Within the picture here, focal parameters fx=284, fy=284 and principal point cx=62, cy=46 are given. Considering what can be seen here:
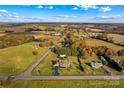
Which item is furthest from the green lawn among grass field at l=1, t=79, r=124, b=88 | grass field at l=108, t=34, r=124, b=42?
grass field at l=108, t=34, r=124, b=42

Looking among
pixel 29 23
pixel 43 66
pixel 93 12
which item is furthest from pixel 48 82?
pixel 93 12

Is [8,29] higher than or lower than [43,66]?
higher

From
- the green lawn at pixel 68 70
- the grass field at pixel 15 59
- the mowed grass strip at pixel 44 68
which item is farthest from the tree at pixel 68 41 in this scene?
the grass field at pixel 15 59

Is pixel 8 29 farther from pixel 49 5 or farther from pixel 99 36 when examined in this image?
pixel 99 36

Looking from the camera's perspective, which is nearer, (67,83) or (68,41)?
(67,83)

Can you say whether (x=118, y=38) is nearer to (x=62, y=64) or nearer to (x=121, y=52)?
(x=121, y=52)

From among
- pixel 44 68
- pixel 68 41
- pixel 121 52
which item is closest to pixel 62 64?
pixel 44 68

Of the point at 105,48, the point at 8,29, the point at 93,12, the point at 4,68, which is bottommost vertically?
the point at 4,68

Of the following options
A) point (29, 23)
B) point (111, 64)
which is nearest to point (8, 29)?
point (29, 23)
